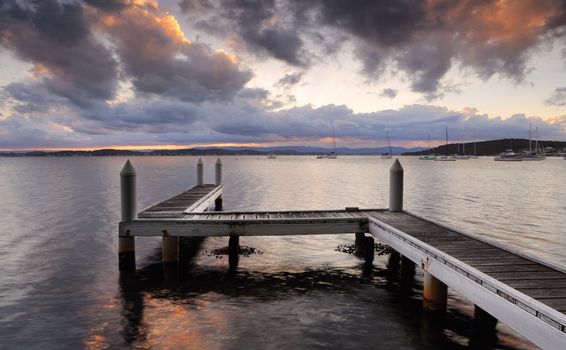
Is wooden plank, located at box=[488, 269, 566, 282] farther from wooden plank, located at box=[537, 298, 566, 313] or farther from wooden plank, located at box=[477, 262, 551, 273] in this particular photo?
wooden plank, located at box=[537, 298, 566, 313]

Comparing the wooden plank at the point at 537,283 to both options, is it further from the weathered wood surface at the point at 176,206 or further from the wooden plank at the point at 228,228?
the weathered wood surface at the point at 176,206

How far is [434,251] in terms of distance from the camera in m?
8.95

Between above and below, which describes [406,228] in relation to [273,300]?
above

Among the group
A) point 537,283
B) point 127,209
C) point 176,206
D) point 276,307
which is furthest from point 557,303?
point 176,206

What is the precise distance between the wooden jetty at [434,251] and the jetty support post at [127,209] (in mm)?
31

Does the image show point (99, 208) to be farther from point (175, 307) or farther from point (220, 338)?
point (220, 338)

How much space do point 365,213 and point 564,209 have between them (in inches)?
1032

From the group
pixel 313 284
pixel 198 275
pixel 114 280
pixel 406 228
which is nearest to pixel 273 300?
pixel 313 284

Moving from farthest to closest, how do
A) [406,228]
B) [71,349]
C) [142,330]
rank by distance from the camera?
[406,228]
[142,330]
[71,349]

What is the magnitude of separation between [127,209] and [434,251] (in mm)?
9380

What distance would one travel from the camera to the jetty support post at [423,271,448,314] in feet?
32.1

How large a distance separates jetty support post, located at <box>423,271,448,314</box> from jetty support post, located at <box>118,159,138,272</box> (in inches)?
359

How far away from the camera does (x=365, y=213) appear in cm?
1515

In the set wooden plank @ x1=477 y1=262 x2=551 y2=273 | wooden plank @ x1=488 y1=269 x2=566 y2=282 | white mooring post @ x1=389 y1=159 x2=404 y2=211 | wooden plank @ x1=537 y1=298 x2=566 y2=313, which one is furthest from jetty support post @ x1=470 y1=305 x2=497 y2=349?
white mooring post @ x1=389 y1=159 x2=404 y2=211
